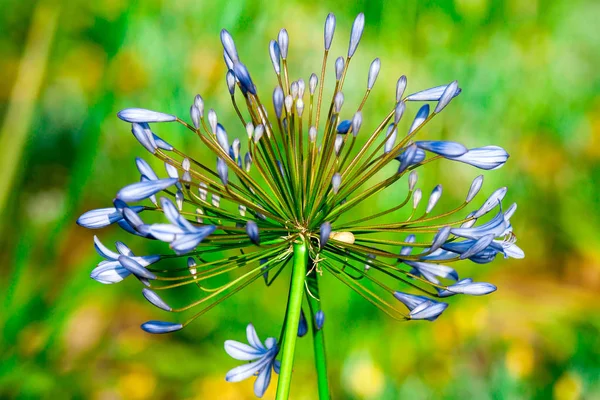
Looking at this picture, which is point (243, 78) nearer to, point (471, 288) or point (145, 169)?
point (145, 169)

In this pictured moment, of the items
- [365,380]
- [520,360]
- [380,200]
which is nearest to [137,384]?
[365,380]

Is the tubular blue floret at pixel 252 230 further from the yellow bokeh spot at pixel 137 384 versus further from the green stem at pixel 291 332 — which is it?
the yellow bokeh spot at pixel 137 384

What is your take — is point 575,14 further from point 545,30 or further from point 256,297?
point 256,297

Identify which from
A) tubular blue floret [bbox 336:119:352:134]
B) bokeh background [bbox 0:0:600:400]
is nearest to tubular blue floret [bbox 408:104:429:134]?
tubular blue floret [bbox 336:119:352:134]

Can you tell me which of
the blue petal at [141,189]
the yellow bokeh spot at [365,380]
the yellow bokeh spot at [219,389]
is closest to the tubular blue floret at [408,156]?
the blue petal at [141,189]

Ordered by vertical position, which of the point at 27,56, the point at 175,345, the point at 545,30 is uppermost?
the point at 545,30

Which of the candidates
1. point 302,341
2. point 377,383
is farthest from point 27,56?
point 377,383

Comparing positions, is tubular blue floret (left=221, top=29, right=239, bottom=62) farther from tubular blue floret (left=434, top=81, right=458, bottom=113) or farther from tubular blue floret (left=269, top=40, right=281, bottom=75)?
tubular blue floret (left=434, top=81, right=458, bottom=113)
